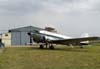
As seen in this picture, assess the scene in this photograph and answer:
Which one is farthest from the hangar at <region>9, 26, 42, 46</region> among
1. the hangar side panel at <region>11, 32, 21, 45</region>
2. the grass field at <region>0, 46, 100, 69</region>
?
the grass field at <region>0, 46, 100, 69</region>

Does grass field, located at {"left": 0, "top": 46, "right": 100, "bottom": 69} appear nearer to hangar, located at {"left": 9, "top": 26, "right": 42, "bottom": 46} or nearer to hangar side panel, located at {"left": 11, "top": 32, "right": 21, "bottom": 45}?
hangar side panel, located at {"left": 11, "top": 32, "right": 21, "bottom": 45}

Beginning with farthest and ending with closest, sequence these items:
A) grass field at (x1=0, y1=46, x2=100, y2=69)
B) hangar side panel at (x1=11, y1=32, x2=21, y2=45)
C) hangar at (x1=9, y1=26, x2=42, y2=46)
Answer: hangar at (x1=9, y1=26, x2=42, y2=46) → hangar side panel at (x1=11, y1=32, x2=21, y2=45) → grass field at (x1=0, y1=46, x2=100, y2=69)

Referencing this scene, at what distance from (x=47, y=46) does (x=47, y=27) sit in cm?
674

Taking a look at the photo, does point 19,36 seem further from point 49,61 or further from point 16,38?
point 49,61

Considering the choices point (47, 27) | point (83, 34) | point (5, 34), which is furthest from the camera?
point (5, 34)

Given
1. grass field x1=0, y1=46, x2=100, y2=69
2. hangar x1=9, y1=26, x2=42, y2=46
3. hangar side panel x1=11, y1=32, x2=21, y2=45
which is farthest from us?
hangar x1=9, y1=26, x2=42, y2=46

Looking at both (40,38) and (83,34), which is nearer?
(40,38)

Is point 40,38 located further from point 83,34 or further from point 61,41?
point 83,34

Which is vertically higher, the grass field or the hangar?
the hangar

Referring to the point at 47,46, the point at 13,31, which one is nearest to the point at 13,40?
the point at 13,31

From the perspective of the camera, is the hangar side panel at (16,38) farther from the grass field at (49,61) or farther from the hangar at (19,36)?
the grass field at (49,61)

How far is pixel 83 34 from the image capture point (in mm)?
55281

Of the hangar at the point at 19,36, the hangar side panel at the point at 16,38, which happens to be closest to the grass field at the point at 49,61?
the hangar side panel at the point at 16,38

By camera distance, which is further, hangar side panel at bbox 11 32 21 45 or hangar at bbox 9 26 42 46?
hangar at bbox 9 26 42 46
